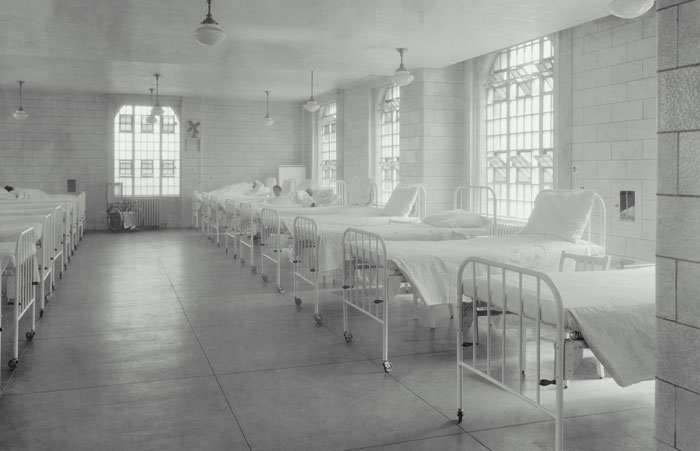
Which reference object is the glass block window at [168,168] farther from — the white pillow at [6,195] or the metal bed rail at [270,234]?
the metal bed rail at [270,234]

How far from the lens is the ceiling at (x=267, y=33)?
22.5 ft

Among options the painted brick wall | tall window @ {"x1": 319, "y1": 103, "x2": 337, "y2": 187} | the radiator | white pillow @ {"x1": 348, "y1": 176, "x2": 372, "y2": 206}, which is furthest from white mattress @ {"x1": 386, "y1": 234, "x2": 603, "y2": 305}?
the radiator

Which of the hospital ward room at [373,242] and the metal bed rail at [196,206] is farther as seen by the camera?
the metal bed rail at [196,206]

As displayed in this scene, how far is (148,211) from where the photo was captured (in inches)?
638

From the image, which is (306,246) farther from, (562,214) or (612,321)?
(612,321)

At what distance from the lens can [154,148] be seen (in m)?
16.1

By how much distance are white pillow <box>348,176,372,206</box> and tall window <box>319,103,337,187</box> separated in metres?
4.25

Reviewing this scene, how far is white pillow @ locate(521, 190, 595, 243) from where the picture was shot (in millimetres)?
5918

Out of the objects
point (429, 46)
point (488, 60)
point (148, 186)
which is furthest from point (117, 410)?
point (148, 186)

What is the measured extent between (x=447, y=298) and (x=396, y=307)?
1911mm

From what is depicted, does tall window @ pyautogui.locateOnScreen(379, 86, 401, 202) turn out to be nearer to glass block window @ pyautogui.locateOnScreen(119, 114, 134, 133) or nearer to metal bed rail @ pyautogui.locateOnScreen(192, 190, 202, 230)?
metal bed rail @ pyautogui.locateOnScreen(192, 190, 202, 230)

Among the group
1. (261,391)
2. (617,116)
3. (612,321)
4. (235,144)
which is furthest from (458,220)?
(235,144)

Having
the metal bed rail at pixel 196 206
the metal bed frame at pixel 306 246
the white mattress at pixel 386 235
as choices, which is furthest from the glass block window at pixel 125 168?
the metal bed frame at pixel 306 246

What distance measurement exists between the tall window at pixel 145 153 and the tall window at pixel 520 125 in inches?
359
